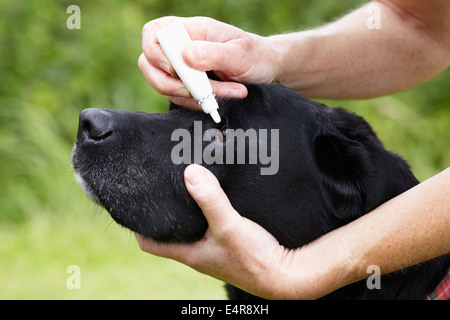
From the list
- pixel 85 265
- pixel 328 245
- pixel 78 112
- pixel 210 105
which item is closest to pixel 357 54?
pixel 210 105

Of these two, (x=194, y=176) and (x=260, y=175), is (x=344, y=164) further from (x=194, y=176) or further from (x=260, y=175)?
(x=194, y=176)

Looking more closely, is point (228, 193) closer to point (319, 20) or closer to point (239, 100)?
point (239, 100)

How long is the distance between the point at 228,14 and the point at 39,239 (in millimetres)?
3491

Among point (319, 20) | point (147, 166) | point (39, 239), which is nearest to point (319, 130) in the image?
point (147, 166)

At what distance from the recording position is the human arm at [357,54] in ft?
8.80

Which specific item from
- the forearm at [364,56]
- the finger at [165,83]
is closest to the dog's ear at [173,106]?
the finger at [165,83]

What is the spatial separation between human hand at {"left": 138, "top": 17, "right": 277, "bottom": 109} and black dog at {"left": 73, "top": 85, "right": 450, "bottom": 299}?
76 millimetres

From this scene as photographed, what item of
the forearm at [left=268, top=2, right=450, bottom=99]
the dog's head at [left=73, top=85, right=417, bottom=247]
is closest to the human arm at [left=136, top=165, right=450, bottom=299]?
the dog's head at [left=73, top=85, right=417, bottom=247]

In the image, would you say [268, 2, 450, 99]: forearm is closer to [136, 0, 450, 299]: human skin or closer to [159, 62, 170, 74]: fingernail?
[136, 0, 450, 299]: human skin

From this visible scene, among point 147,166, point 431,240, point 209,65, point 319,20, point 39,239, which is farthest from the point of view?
point 319,20

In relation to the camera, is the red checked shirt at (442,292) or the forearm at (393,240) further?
the red checked shirt at (442,292)

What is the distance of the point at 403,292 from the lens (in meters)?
2.55

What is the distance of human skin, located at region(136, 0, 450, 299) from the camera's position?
7.19 ft

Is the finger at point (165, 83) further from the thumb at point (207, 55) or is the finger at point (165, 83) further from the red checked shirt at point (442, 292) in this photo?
the red checked shirt at point (442, 292)
